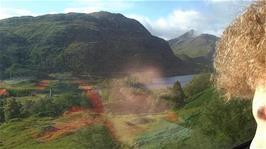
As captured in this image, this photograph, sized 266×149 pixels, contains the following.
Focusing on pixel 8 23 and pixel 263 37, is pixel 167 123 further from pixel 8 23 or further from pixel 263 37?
pixel 263 37

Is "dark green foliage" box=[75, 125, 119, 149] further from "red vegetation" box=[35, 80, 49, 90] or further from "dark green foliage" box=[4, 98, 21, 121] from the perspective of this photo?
"dark green foliage" box=[4, 98, 21, 121]

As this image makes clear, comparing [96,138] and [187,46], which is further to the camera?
[96,138]

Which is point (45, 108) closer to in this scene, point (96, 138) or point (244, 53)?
point (96, 138)

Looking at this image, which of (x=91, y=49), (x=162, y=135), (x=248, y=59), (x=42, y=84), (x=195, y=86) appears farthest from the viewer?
(x=91, y=49)

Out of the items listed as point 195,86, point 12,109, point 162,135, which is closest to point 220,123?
A: point 162,135

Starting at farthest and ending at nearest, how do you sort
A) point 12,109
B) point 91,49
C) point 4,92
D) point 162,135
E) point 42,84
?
1. point 91,49
2. point 162,135
3. point 42,84
4. point 12,109
5. point 4,92

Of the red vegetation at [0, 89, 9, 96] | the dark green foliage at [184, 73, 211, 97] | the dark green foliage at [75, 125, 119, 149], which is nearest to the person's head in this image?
the red vegetation at [0, 89, 9, 96]
